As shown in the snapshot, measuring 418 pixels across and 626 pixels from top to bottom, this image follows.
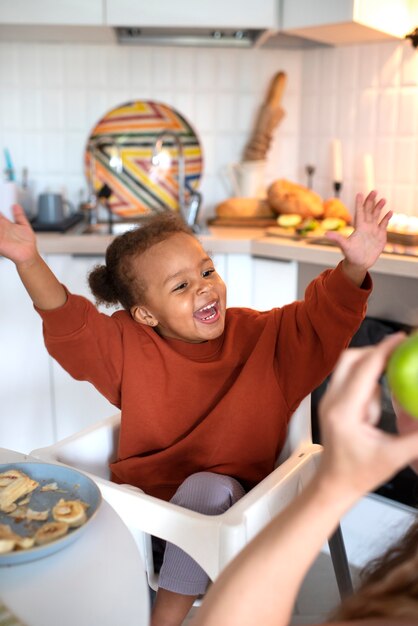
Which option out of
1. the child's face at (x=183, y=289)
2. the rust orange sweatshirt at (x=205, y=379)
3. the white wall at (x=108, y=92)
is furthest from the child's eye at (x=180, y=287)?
the white wall at (x=108, y=92)

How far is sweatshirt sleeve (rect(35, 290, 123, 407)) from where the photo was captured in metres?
1.31

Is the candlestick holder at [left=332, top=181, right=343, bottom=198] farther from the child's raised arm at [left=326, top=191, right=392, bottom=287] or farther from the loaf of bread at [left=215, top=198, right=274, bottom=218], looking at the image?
the child's raised arm at [left=326, top=191, right=392, bottom=287]

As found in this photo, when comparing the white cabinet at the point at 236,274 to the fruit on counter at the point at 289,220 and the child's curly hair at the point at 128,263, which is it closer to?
the fruit on counter at the point at 289,220

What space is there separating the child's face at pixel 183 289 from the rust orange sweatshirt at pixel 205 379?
2.2 inches

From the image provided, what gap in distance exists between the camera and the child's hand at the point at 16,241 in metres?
1.21

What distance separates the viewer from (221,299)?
1396 millimetres

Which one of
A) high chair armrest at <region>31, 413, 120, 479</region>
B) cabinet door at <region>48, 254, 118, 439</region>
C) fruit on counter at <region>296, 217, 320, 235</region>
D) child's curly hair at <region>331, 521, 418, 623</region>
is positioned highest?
fruit on counter at <region>296, 217, 320, 235</region>

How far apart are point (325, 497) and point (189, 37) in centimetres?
237

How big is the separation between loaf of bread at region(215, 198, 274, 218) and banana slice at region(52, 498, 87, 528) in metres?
Result: 1.87

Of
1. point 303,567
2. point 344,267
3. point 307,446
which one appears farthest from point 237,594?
point 344,267

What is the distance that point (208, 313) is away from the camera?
1.38 m

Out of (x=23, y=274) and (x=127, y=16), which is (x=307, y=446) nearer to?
(x=23, y=274)

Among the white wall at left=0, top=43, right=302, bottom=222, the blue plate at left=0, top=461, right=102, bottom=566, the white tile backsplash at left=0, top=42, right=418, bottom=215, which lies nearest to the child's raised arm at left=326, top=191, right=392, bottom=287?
the blue plate at left=0, top=461, right=102, bottom=566

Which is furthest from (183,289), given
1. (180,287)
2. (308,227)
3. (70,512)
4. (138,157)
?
(138,157)
